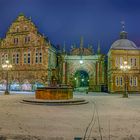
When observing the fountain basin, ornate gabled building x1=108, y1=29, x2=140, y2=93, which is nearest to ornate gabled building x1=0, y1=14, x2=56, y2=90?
ornate gabled building x1=108, y1=29, x2=140, y2=93

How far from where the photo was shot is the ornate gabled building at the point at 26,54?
45.8 m

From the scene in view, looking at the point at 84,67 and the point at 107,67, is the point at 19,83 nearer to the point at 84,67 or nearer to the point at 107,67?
the point at 84,67

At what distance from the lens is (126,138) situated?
827cm

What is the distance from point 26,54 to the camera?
155ft

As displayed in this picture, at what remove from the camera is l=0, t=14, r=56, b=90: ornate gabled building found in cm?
4584

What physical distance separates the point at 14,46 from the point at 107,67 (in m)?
18.5

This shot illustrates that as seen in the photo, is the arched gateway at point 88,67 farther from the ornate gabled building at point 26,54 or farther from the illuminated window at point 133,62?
the illuminated window at point 133,62

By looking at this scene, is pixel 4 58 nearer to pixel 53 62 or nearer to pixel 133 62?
pixel 53 62

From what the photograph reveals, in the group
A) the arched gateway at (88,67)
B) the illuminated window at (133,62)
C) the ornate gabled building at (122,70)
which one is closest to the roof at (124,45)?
the ornate gabled building at (122,70)

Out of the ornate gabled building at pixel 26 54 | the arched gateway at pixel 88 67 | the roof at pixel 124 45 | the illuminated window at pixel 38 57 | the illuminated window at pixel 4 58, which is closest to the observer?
the ornate gabled building at pixel 26 54

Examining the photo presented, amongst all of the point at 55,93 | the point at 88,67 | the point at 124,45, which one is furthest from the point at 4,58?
the point at 55,93

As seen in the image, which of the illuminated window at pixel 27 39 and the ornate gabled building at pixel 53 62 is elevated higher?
the illuminated window at pixel 27 39

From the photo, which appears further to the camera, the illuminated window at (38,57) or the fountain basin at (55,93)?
the illuminated window at (38,57)

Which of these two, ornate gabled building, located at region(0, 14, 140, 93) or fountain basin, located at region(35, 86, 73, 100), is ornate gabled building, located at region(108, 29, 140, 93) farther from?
fountain basin, located at region(35, 86, 73, 100)
